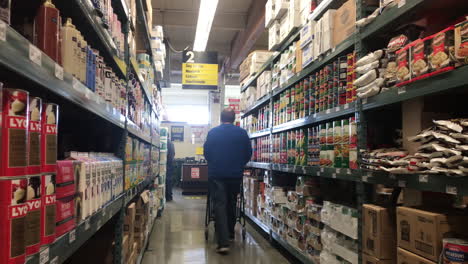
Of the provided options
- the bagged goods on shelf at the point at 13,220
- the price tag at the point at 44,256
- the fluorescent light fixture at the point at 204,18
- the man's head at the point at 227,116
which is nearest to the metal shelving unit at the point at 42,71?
the bagged goods on shelf at the point at 13,220

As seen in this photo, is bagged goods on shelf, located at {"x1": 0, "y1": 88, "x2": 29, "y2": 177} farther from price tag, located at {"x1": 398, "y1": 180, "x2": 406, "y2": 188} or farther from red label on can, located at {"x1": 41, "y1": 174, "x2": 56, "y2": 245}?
price tag, located at {"x1": 398, "y1": 180, "x2": 406, "y2": 188}

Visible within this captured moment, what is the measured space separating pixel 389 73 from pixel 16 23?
6.31 feet

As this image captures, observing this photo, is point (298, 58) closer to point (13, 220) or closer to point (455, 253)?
point (455, 253)

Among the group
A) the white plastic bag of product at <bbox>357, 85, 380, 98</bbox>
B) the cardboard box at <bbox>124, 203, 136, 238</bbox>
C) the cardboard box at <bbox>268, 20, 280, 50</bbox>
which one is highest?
the cardboard box at <bbox>268, 20, 280, 50</bbox>

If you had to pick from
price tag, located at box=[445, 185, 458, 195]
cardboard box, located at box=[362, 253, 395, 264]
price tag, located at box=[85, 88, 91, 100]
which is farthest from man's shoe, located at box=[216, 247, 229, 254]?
price tag, located at box=[85, 88, 91, 100]

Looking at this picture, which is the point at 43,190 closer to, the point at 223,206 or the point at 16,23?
the point at 16,23

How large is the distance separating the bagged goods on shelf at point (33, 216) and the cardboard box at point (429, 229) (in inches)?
64.3

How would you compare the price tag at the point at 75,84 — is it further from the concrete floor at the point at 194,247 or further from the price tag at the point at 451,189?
the concrete floor at the point at 194,247

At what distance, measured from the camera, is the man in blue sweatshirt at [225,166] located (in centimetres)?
451

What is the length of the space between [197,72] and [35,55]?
901 centimetres

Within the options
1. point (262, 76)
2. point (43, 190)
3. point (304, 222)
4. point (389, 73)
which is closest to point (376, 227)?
point (389, 73)

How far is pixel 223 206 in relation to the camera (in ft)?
14.8

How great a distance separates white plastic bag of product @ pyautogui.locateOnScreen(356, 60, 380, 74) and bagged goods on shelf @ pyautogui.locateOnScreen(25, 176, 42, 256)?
6.61ft

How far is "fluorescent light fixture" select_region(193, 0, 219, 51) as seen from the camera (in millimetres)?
5879
